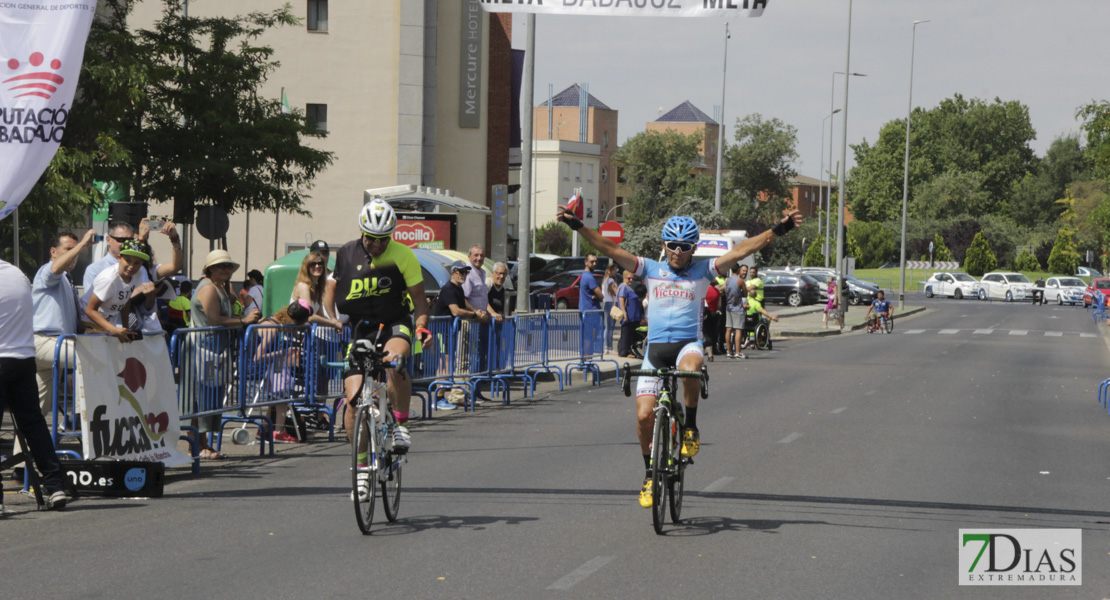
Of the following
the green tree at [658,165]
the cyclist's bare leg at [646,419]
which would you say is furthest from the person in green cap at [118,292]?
the green tree at [658,165]

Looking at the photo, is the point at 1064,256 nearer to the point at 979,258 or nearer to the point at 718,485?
the point at 979,258

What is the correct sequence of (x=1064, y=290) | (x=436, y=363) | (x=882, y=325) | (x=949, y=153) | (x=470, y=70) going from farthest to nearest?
(x=949, y=153) → (x=1064, y=290) → (x=470, y=70) → (x=882, y=325) → (x=436, y=363)

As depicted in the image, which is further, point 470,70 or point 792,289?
point 792,289

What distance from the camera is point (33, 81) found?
9445 millimetres

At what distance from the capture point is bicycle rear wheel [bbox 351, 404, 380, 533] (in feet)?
25.2

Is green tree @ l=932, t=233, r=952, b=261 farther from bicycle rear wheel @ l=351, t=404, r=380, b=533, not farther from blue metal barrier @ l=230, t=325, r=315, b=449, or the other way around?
bicycle rear wheel @ l=351, t=404, r=380, b=533

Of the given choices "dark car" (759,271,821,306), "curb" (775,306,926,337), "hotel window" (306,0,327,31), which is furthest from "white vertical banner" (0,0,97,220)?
"dark car" (759,271,821,306)

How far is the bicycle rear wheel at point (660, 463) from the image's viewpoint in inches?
305

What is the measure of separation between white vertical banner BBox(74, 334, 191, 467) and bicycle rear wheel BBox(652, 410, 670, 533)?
4.33 metres

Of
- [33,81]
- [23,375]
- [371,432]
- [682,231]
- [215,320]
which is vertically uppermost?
[33,81]

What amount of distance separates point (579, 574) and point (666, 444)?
1.27 m

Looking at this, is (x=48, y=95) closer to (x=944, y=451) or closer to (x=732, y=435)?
(x=732, y=435)

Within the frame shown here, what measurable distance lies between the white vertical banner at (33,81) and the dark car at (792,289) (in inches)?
1931

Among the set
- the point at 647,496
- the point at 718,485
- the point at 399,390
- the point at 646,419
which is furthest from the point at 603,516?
the point at 718,485
